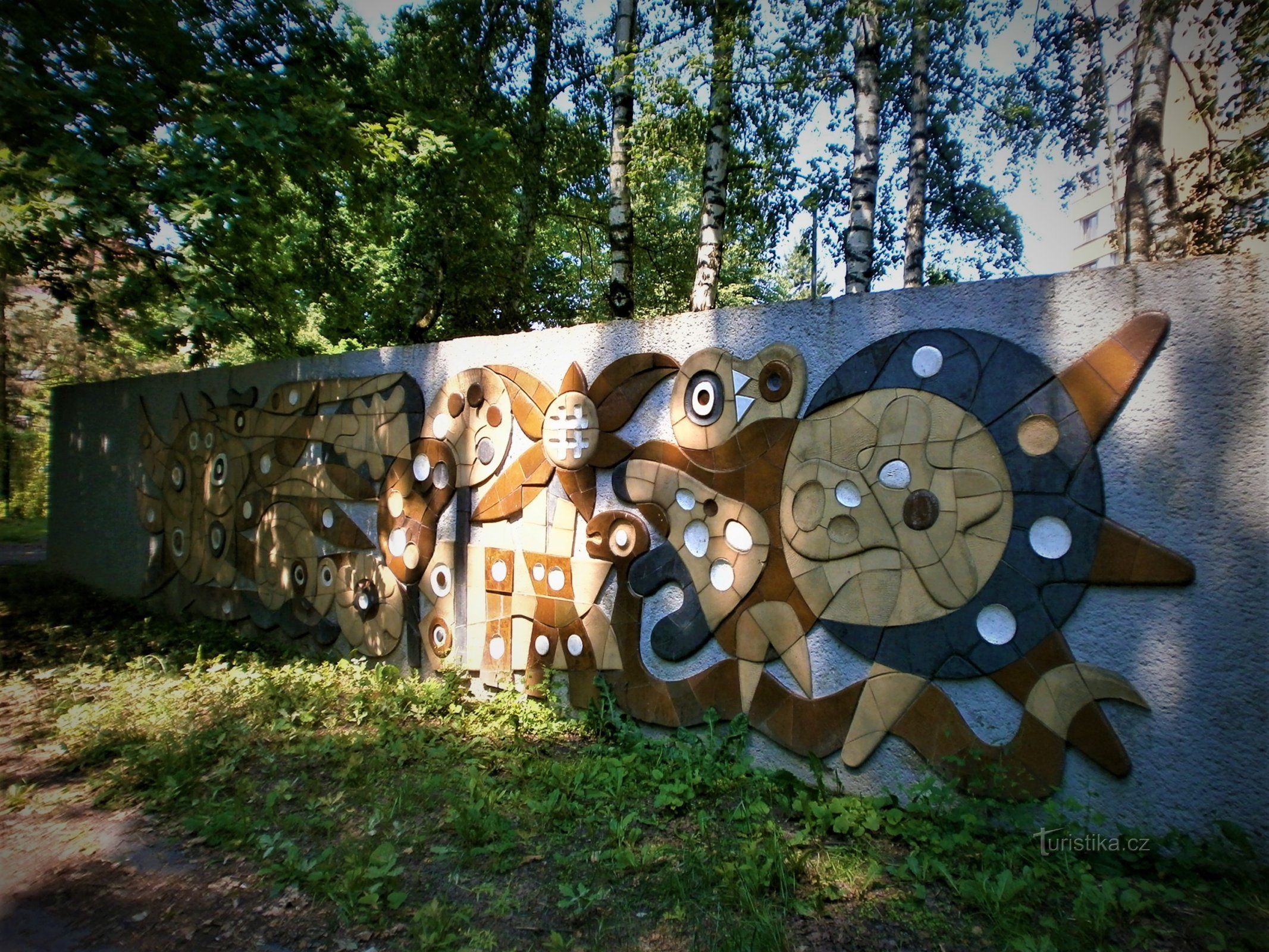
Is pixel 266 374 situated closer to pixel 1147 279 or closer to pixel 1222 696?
pixel 1147 279

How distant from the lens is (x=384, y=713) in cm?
436

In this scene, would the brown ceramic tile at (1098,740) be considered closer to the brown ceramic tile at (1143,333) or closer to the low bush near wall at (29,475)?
the brown ceramic tile at (1143,333)

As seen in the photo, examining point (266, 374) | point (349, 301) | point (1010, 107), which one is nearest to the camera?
point (266, 374)

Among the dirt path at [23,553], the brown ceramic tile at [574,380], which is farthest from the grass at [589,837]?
the dirt path at [23,553]

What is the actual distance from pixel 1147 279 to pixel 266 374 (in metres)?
6.13

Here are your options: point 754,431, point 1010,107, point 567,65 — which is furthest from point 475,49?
point 754,431

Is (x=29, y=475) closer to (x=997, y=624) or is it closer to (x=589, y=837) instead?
(x=589, y=837)

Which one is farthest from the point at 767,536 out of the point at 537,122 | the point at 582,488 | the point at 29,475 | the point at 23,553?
the point at 29,475

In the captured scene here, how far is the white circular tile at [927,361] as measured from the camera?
10.2 ft

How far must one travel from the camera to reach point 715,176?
739cm

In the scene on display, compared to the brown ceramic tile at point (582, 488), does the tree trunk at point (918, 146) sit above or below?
above

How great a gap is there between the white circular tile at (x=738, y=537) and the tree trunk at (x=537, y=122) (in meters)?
8.51

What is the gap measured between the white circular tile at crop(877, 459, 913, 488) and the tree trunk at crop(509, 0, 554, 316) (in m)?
8.89

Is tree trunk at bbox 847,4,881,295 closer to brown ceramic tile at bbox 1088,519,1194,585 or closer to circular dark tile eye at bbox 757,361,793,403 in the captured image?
circular dark tile eye at bbox 757,361,793,403
